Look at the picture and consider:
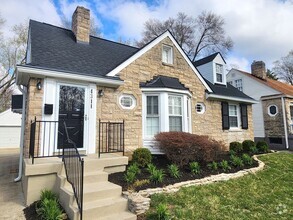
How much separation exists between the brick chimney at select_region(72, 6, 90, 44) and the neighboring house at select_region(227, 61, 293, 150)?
13145 mm

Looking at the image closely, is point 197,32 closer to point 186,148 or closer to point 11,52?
point 186,148

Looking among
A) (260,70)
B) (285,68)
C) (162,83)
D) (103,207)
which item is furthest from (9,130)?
(285,68)

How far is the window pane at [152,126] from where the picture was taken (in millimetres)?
7538

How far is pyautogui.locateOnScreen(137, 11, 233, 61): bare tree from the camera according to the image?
2192cm

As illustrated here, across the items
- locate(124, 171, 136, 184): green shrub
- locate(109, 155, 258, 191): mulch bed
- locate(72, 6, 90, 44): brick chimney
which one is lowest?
locate(109, 155, 258, 191): mulch bed

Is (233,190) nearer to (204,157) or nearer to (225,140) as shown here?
(204,157)

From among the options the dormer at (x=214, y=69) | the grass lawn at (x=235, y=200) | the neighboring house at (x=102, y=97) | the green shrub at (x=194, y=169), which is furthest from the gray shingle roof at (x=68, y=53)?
the dormer at (x=214, y=69)

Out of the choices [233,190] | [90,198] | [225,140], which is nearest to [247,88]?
[225,140]

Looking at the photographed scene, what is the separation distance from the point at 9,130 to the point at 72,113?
55.6 feet

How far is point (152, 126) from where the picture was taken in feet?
24.8

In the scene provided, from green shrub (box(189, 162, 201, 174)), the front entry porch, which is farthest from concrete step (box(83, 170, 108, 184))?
green shrub (box(189, 162, 201, 174))

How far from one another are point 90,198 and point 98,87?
3.86m

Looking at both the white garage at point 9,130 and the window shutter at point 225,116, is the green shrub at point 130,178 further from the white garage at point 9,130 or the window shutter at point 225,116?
the white garage at point 9,130

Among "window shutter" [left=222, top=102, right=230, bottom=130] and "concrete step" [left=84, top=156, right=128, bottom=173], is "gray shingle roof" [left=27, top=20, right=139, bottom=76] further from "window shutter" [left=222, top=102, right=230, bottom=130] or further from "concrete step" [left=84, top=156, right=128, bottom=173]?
"window shutter" [left=222, top=102, right=230, bottom=130]
